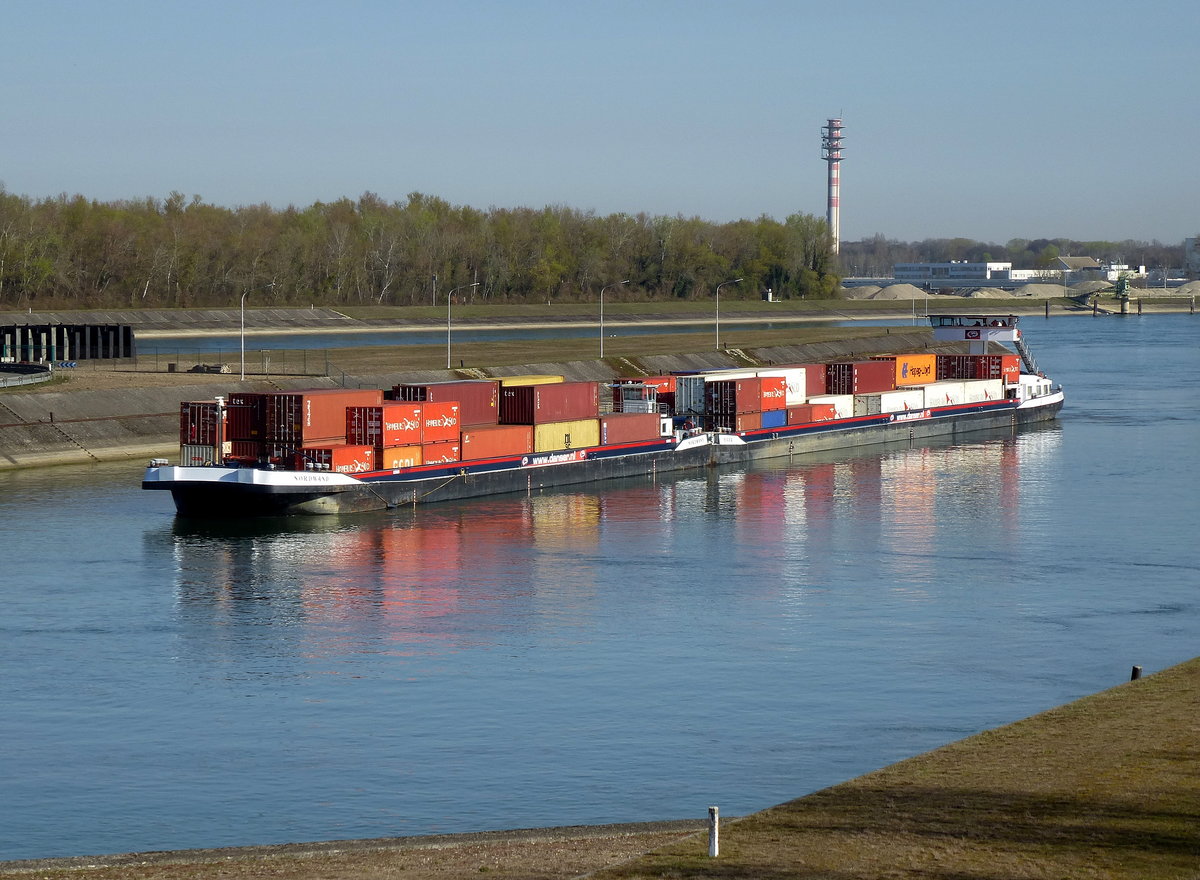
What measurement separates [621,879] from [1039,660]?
2148 centimetres

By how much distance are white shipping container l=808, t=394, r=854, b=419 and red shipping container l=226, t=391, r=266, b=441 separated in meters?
41.7

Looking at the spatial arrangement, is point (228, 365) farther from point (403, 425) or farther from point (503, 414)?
point (403, 425)

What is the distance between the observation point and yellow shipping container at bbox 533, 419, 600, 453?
72.4 metres

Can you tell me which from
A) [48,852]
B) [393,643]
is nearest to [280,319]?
[393,643]

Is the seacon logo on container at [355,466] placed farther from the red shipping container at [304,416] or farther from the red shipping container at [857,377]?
the red shipping container at [857,377]

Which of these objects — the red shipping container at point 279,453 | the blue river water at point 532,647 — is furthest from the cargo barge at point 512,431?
the blue river water at point 532,647

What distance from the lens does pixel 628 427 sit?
78.4m

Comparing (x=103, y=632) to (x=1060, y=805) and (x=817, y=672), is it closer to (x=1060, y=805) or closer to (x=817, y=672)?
(x=817, y=672)

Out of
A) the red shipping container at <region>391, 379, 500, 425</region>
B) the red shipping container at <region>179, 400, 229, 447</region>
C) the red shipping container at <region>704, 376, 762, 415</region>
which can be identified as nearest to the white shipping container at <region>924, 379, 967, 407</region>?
the red shipping container at <region>704, 376, 762, 415</region>

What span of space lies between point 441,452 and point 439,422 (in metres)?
1.44

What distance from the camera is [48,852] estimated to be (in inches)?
914

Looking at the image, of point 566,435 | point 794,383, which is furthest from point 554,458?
point 794,383

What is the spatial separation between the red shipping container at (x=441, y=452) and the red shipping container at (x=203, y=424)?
8.84 m

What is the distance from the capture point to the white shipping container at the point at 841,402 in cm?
9388
